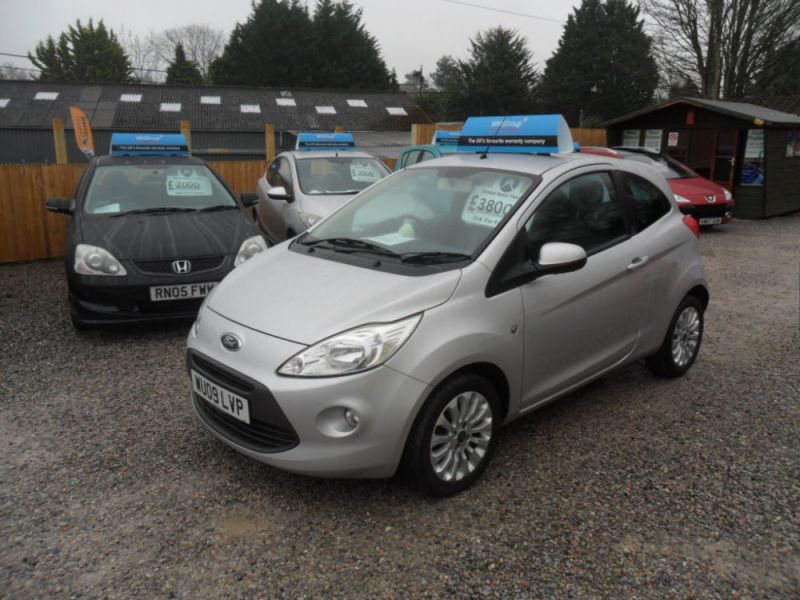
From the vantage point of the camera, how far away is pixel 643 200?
14.3 ft

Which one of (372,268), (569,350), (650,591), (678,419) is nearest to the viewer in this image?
(650,591)

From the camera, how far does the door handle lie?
404cm

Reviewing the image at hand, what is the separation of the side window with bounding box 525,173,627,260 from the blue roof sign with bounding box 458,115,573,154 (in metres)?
0.38

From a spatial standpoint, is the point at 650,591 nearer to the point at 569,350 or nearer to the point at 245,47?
the point at 569,350

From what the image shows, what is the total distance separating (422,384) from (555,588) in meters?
1.00

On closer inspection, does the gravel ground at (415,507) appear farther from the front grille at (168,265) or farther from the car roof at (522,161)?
the car roof at (522,161)

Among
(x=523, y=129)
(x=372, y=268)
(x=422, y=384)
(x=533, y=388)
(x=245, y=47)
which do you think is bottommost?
(x=533, y=388)

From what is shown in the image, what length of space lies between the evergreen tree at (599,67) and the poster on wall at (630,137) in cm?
2358

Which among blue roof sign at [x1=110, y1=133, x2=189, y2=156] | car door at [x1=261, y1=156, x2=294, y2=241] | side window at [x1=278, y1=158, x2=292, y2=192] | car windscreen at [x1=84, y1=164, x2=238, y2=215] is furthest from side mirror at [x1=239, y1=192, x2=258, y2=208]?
side window at [x1=278, y1=158, x2=292, y2=192]

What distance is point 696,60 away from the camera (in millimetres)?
26656

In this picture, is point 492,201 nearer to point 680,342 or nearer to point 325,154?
point 680,342

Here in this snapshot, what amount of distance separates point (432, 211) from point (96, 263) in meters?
3.18

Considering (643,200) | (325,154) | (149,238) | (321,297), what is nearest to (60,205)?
(149,238)

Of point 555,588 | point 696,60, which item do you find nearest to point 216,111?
point 696,60
